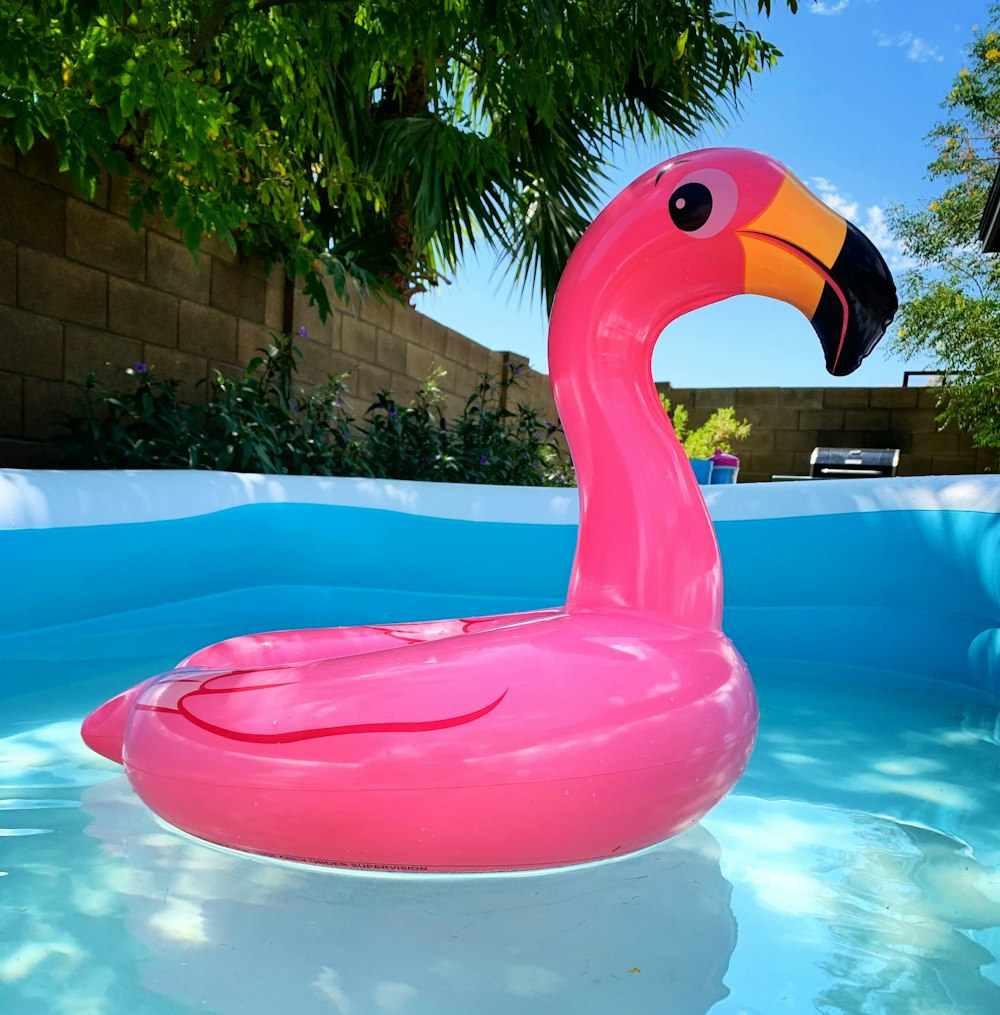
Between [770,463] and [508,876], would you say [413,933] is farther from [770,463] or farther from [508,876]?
[770,463]

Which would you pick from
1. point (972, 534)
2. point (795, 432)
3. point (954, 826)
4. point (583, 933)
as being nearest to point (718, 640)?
point (583, 933)

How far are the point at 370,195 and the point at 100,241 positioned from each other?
4.80 ft

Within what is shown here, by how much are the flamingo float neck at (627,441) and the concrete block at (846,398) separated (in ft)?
33.6

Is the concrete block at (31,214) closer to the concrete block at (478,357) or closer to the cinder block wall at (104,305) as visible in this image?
the cinder block wall at (104,305)

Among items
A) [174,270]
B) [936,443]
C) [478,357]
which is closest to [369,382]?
[478,357]

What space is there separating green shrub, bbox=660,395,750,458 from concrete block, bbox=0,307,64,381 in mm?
6025

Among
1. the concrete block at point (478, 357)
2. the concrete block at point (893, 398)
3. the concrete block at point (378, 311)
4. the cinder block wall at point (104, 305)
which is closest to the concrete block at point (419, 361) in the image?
the concrete block at point (378, 311)

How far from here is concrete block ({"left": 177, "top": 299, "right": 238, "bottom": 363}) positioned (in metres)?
5.21

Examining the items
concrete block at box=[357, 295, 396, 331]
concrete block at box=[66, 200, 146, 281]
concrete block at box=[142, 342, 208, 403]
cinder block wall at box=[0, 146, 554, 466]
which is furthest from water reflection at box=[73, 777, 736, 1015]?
concrete block at box=[357, 295, 396, 331]

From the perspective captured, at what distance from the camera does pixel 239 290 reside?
563 centimetres

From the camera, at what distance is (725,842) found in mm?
1567

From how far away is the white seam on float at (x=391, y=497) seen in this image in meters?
2.64

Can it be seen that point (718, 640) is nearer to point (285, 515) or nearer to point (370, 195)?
point (285, 515)

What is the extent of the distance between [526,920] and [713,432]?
9.31 metres
